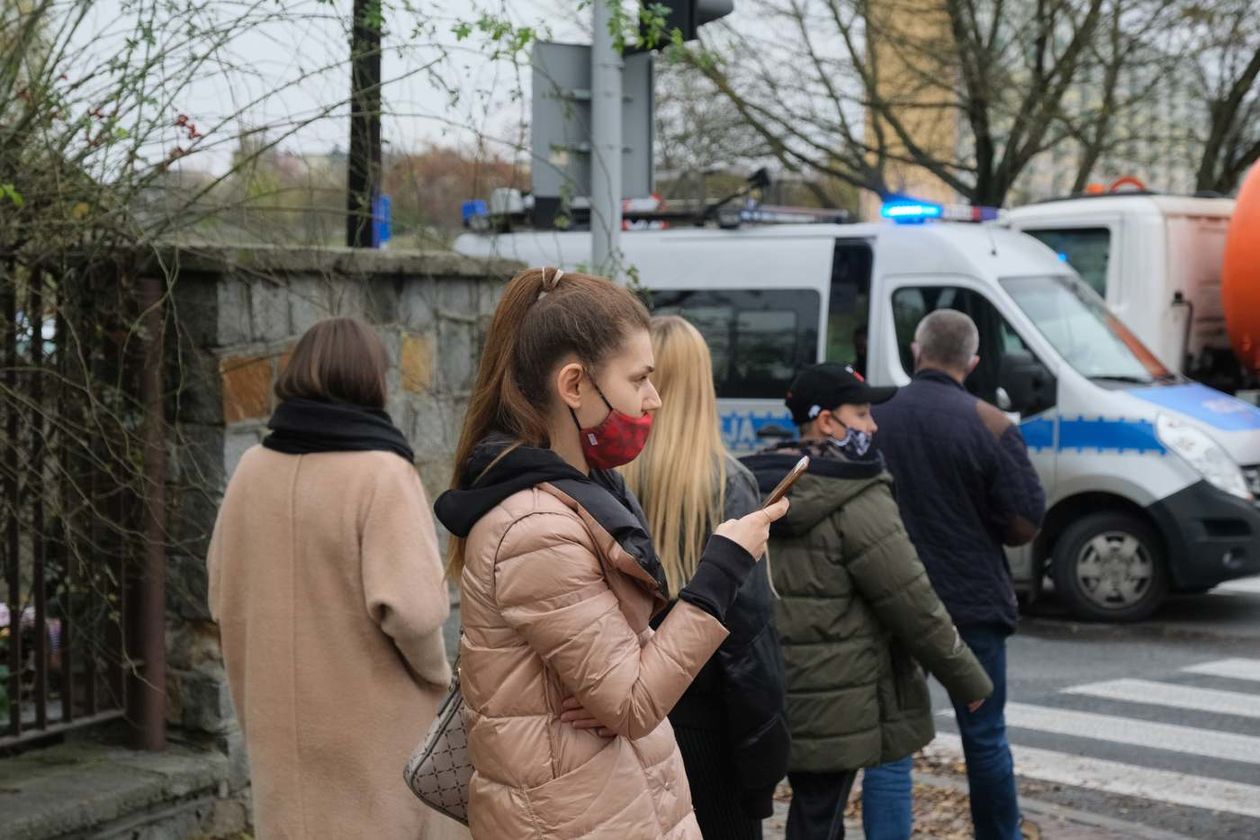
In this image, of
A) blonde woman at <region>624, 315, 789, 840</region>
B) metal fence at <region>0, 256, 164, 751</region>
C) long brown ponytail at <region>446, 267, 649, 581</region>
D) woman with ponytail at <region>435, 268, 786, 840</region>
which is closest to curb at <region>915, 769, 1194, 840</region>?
blonde woman at <region>624, 315, 789, 840</region>

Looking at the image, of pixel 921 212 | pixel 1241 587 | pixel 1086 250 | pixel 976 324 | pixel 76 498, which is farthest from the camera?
pixel 1086 250

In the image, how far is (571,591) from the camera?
2418mm

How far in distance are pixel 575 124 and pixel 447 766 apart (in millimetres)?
3842

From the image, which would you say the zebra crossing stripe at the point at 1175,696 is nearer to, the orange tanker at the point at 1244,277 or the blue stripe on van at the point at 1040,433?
the blue stripe on van at the point at 1040,433

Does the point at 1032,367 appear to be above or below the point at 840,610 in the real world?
above

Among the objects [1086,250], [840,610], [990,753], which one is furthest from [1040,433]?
[840,610]

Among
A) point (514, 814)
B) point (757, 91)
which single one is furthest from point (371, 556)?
point (757, 91)

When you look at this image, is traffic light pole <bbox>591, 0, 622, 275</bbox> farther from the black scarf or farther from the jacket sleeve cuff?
the jacket sleeve cuff

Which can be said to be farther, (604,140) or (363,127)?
(604,140)

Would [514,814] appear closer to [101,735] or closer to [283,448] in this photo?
[283,448]

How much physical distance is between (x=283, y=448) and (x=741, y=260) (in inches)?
302

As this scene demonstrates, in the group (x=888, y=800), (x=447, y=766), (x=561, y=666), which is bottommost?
(x=888, y=800)

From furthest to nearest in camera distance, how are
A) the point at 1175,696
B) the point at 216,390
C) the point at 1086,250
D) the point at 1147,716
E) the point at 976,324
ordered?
1. the point at 1086,250
2. the point at 976,324
3. the point at 1175,696
4. the point at 1147,716
5. the point at 216,390

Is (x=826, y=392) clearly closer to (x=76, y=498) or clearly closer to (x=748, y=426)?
(x=76, y=498)
